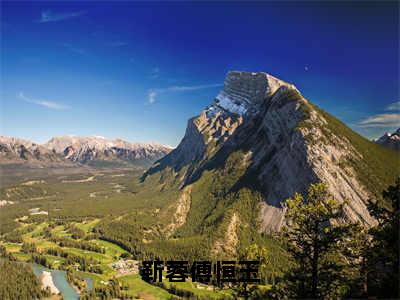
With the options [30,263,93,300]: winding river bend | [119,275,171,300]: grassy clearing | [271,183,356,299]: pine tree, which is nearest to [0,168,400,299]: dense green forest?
[271,183,356,299]: pine tree

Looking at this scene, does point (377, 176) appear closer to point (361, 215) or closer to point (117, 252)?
point (361, 215)

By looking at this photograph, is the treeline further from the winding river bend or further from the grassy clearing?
the grassy clearing

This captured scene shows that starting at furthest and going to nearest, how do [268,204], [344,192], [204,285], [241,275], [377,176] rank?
[268,204] < [377,176] < [344,192] < [204,285] < [241,275]

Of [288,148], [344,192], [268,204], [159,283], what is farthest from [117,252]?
[344,192]

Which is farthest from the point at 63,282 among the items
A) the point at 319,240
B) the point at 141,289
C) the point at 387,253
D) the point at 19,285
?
the point at 387,253

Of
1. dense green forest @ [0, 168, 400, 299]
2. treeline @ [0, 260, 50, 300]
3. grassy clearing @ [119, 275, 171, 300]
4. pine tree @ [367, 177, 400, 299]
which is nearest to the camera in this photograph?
dense green forest @ [0, 168, 400, 299]

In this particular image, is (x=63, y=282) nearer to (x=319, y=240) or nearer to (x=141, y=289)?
(x=141, y=289)

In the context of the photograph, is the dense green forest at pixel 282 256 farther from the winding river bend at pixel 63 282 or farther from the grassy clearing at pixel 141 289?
the winding river bend at pixel 63 282
